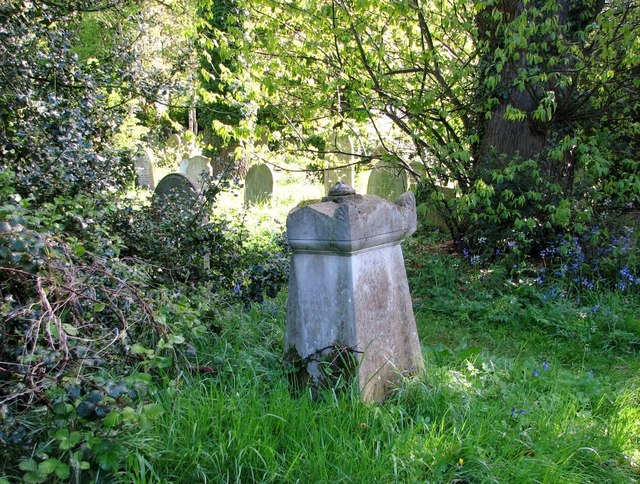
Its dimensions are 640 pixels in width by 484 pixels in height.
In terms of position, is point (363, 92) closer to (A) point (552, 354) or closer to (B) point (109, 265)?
(A) point (552, 354)

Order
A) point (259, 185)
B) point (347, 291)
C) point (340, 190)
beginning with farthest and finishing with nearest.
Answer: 1. point (259, 185)
2. point (340, 190)
3. point (347, 291)

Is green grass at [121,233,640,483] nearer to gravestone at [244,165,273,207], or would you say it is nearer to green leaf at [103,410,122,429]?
green leaf at [103,410,122,429]

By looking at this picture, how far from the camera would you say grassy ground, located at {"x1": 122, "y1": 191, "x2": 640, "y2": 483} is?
225cm

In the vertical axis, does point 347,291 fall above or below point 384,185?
below

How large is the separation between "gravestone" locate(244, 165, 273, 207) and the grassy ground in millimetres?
8535

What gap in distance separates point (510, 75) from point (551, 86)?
0.50 meters

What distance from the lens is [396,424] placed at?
8.65 ft

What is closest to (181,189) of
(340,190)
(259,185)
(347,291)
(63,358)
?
(340,190)

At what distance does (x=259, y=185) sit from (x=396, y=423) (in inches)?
415

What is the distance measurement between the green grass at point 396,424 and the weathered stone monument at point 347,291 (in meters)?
0.16

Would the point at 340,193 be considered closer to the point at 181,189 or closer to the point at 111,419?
the point at 111,419

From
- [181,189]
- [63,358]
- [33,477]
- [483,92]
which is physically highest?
[483,92]

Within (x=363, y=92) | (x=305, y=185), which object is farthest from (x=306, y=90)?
(x=305, y=185)

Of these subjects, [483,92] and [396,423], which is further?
[483,92]
